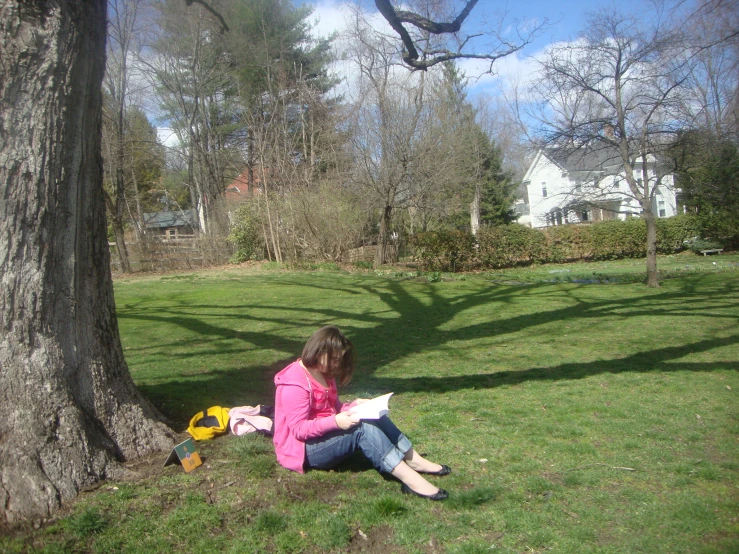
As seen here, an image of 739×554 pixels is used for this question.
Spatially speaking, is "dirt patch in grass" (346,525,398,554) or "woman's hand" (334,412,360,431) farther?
"woman's hand" (334,412,360,431)

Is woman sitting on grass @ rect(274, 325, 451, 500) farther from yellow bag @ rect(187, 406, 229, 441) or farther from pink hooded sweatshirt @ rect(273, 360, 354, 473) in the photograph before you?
yellow bag @ rect(187, 406, 229, 441)

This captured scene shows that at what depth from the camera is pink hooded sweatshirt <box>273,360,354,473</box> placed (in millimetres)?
3707

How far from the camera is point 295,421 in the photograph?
12.2 ft

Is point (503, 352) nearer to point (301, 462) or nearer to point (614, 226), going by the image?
point (301, 462)

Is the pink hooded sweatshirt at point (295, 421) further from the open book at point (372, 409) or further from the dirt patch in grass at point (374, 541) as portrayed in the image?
the dirt patch in grass at point (374, 541)

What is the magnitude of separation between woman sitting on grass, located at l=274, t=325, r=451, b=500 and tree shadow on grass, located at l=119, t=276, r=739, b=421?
4.74ft

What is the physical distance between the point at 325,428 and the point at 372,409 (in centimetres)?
32

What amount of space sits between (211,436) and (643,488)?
2804mm

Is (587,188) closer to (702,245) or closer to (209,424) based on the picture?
(209,424)

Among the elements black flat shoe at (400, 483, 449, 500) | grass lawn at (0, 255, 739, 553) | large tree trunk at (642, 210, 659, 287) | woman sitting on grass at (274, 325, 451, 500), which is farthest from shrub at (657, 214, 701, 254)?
black flat shoe at (400, 483, 449, 500)

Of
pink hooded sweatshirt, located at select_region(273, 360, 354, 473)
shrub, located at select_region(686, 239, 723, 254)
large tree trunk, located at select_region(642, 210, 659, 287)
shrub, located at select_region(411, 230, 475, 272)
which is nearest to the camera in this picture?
pink hooded sweatshirt, located at select_region(273, 360, 354, 473)

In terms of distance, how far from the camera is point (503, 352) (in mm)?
7789

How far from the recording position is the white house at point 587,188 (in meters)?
14.6

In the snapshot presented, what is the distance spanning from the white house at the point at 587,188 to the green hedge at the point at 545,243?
3.03 feet
